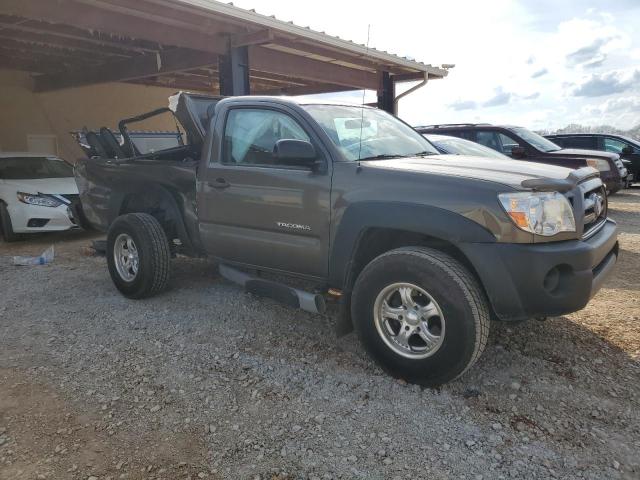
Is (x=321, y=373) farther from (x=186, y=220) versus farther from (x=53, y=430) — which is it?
(x=186, y=220)

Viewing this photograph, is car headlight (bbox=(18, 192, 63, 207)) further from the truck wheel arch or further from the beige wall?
the beige wall

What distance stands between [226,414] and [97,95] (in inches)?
555

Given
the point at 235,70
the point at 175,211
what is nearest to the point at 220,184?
the point at 175,211

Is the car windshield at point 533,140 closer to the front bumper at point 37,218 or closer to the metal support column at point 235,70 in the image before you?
the metal support column at point 235,70

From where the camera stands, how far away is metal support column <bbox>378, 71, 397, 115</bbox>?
539 inches

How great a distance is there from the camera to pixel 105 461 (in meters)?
2.55

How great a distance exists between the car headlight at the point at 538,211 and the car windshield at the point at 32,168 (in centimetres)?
806

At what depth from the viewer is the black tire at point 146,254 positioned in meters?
4.72

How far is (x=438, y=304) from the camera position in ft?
9.75

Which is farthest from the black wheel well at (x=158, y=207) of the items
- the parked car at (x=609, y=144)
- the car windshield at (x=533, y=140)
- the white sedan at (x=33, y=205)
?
the parked car at (x=609, y=144)

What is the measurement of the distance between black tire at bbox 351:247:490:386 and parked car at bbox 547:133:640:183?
12590 millimetres

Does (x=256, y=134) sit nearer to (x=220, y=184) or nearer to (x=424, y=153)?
(x=220, y=184)

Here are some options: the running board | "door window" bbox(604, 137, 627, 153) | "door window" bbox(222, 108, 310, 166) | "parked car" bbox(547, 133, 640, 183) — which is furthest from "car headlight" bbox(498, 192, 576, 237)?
"door window" bbox(604, 137, 627, 153)

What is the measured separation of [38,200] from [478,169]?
693cm
